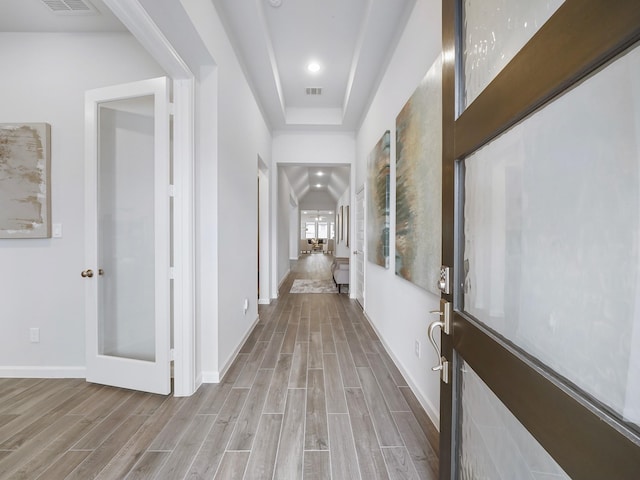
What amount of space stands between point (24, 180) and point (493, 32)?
10.2 ft

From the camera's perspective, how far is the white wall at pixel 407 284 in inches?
66.8

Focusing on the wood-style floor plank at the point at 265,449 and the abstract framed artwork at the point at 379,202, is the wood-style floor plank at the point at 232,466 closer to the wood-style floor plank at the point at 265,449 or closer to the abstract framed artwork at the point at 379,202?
the wood-style floor plank at the point at 265,449

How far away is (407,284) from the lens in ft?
6.85

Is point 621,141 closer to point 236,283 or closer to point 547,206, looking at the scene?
point 547,206

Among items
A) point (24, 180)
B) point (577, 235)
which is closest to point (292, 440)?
point (577, 235)

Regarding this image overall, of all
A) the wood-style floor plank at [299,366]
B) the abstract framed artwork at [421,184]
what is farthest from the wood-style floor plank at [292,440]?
the abstract framed artwork at [421,184]

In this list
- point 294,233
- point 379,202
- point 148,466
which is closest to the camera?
point 148,466

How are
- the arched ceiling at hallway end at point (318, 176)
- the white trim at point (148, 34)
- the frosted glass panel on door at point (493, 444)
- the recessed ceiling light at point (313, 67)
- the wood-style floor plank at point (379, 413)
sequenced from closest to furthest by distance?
the frosted glass panel on door at point (493, 444)
the white trim at point (148, 34)
the wood-style floor plank at point (379, 413)
the recessed ceiling light at point (313, 67)
the arched ceiling at hallway end at point (318, 176)

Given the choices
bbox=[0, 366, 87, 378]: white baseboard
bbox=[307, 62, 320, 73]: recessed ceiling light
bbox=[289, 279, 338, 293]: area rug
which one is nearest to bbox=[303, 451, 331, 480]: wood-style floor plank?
bbox=[0, 366, 87, 378]: white baseboard

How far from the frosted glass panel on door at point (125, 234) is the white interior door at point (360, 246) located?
2.82 m

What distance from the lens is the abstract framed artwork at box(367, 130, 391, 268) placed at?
2.65 meters

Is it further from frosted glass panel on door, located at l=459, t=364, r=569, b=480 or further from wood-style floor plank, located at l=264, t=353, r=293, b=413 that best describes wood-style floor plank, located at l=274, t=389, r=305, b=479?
frosted glass panel on door, located at l=459, t=364, r=569, b=480

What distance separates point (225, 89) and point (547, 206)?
2.42m

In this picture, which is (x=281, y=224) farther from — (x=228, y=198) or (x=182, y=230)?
(x=182, y=230)
